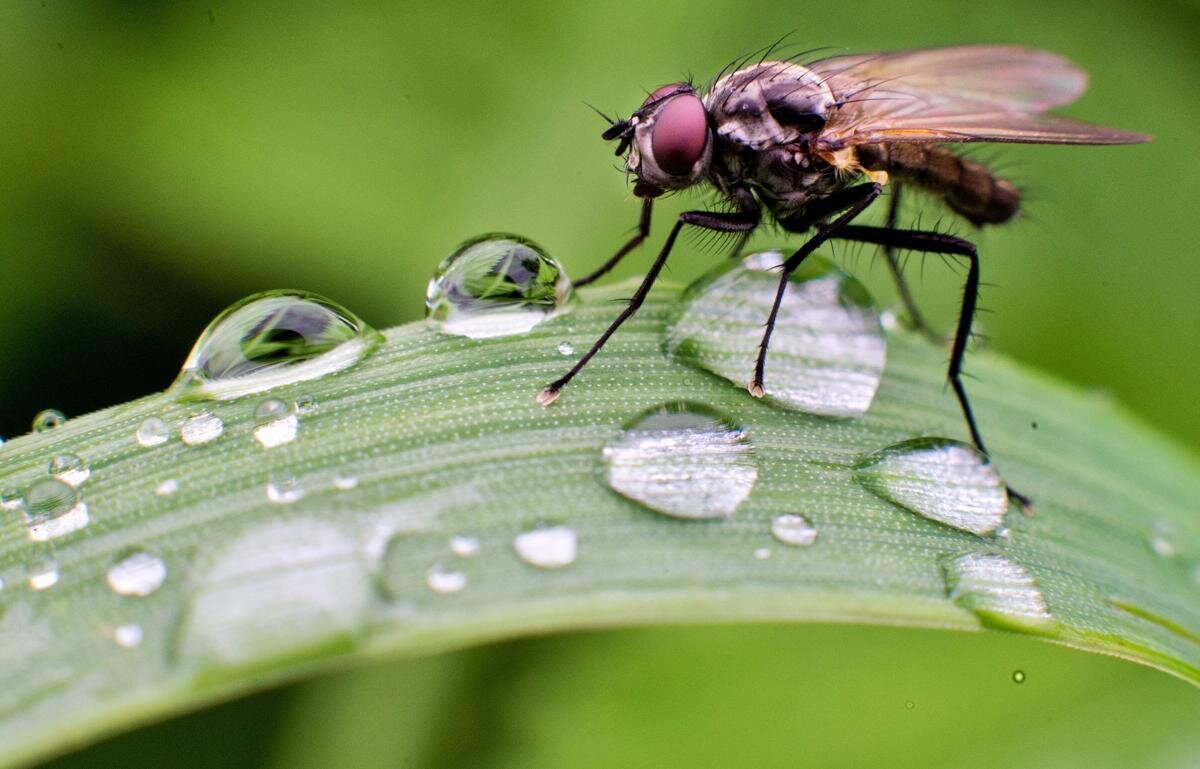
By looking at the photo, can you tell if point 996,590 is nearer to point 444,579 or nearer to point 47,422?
point 444,579

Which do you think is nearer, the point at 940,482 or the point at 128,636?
the point at 128,636

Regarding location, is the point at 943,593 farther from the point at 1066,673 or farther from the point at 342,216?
the point at 342,216

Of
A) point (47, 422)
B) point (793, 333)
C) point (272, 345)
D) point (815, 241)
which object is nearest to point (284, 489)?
point (272, 345)

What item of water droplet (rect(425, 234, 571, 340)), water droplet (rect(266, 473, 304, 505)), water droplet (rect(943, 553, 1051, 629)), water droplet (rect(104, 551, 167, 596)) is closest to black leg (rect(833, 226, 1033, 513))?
water droplet (rect(943, 553, 1051, 629))

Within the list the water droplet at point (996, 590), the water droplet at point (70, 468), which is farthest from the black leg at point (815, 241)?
the water droplet at point (70, 468)

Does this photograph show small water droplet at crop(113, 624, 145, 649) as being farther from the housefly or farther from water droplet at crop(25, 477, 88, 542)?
the housefly

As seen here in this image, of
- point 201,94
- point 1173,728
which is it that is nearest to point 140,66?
point 201,94
